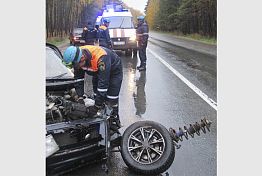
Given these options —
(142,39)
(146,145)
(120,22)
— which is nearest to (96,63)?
(146,145)

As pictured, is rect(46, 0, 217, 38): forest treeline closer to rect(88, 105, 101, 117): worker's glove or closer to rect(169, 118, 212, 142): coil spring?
rect(169, 118, 212, 142): coil spring

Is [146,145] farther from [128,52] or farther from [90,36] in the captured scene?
[128,52]

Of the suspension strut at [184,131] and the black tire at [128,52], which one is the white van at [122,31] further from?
the suspension strut at [184,131]

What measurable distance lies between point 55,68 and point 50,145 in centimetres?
203

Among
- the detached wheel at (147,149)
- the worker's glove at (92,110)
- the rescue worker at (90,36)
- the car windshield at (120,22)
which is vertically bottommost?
the detached wheel at (147,149)

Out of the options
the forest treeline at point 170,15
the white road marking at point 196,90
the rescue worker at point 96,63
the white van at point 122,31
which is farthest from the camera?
the forest treeline at point 170,15

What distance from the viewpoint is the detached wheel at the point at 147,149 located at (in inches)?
166

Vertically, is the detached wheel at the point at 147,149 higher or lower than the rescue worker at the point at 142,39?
lower

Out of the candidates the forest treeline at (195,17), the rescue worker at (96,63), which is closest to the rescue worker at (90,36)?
the rescue worker at (96,63)

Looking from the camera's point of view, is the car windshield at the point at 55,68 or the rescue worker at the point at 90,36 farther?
the rescue worker at the point at 90,36

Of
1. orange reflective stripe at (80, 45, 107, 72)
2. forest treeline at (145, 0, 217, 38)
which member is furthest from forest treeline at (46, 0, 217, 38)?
orange reflective stripe at (80, 45, 107, 72)

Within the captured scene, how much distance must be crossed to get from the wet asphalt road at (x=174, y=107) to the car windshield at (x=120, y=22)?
4.57m

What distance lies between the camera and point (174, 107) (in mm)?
7793

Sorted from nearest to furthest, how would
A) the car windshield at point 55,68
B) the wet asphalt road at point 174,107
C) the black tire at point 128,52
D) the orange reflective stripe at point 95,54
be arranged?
1. the wet asphalt road at point 174,107
2. the orange reflective stripe at point 95,54
3. the car windshield at point 55,68
4. the black tire at point 128,52
